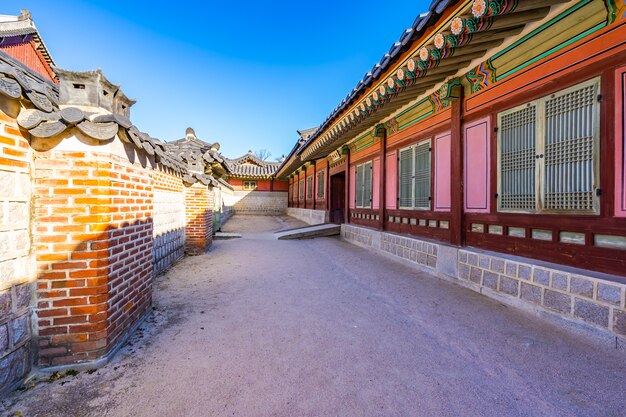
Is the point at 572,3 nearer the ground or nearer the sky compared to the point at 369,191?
nearer the sky

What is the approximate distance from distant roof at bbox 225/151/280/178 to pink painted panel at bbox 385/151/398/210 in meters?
14.3

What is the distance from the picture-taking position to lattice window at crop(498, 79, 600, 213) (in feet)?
8.70

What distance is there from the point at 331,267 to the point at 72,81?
4365 millimetres

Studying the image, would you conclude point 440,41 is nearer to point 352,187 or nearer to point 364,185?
point 364,185

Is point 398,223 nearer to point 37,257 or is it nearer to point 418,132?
point 418,132

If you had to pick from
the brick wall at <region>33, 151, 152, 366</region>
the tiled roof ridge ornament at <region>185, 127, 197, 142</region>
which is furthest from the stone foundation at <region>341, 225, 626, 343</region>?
the tiled roof ridge ornament at <region>185, 127, 197, 142</region>

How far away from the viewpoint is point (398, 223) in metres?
6.00

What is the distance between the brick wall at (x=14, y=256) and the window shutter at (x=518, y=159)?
4.87 metres

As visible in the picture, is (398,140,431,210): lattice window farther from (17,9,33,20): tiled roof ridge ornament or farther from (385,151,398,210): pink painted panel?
(17,9,33,20): tiled roof ridge ornament

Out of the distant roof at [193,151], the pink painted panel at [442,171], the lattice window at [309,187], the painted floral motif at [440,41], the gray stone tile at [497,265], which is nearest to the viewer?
the painted floral motif at [440,41]

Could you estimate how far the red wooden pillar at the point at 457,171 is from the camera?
4.18 m

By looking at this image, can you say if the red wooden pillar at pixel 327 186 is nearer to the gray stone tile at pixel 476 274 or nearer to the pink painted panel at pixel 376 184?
the pink painted panel at pixel 376 184

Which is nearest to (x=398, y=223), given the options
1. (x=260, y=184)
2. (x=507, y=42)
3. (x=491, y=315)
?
(x=491, y=315)

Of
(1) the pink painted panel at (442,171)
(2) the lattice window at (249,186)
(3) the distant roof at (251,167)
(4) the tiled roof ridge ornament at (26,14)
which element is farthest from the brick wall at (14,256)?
(2) the lattice window at (249,186)
